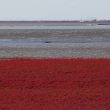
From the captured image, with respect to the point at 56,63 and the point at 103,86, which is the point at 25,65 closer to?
the point at 56,63

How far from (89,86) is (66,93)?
5.12 feet

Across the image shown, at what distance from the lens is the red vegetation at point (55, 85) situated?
13.2 meters

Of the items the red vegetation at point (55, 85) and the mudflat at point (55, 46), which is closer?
the red vegetation at point (55, 85)

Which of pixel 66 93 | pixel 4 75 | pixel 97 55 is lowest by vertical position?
pixel 97 55

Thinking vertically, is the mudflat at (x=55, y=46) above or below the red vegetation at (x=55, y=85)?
below

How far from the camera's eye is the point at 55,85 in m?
16.5

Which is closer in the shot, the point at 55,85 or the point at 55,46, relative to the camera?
the point at 55,85

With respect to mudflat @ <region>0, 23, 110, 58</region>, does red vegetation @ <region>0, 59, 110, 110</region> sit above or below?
above

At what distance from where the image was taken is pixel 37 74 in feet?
63.1

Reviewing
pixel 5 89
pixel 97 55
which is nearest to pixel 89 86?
pixel 5 89

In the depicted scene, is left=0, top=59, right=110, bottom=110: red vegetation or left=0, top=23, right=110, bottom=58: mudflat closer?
left=0, top=59, right=110, bottom=110: red vegetation

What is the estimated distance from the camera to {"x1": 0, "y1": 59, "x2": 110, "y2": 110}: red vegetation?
13180mm

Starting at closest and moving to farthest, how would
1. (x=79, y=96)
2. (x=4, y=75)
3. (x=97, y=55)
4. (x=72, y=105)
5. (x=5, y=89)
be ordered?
1. (x=72, y=105)
2. (x=79, y=96)
3. (x=5, y=89)
4. (x=4, y=75)
5. (x=97, y=55)

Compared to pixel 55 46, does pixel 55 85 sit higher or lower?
higher
